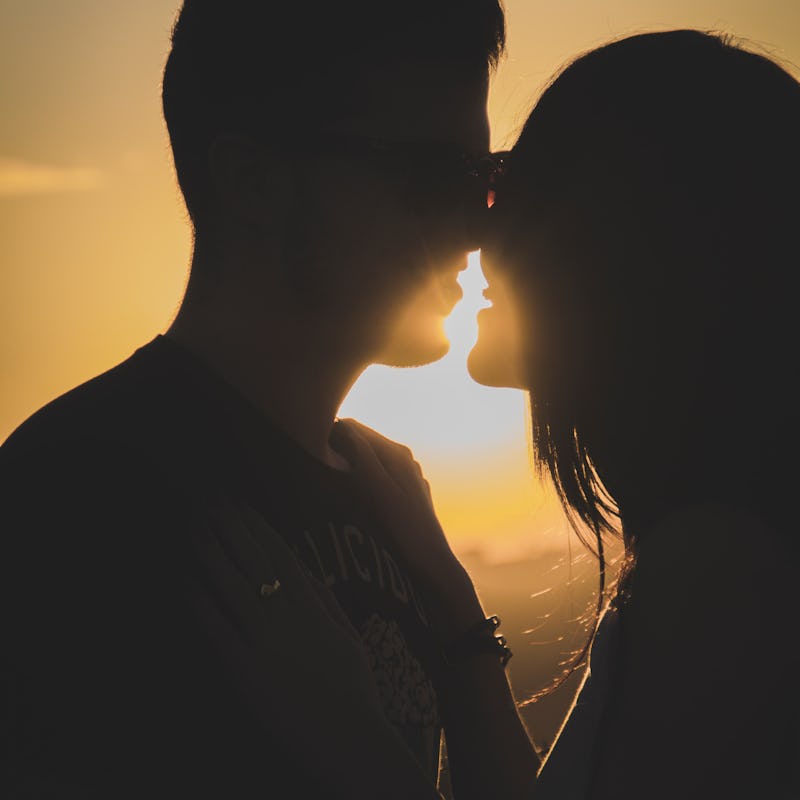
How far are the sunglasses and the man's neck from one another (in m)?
0.64

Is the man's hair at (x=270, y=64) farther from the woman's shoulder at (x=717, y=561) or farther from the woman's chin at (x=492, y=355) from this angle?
the woman's shoulder at (x=717, y=561)

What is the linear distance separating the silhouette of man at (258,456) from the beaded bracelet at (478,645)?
7.9 inches

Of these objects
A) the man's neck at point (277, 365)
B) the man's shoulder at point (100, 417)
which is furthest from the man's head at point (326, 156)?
the man's shoulder at point (100, 417)

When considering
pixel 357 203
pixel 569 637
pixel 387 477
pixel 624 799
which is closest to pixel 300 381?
pixel 387 477

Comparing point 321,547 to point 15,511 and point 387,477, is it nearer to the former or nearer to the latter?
point 387,477

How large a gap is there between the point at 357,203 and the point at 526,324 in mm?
1084

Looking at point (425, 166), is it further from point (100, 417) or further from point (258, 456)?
point (100, 417)

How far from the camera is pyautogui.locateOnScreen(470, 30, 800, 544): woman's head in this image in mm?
1771

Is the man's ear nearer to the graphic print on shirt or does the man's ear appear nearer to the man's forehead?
the man's forehead

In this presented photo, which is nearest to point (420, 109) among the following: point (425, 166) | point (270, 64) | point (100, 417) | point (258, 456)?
point (425, 166)

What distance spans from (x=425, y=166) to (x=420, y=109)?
231mm

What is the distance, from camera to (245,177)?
299 centimetres

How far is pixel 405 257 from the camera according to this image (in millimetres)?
2990

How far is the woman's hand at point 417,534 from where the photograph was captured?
291cm
